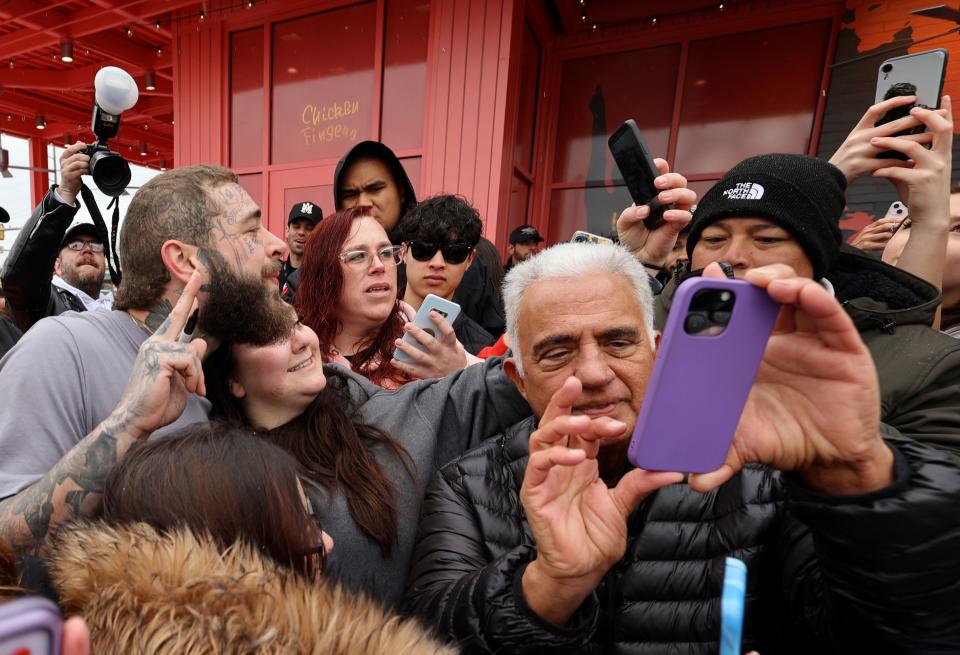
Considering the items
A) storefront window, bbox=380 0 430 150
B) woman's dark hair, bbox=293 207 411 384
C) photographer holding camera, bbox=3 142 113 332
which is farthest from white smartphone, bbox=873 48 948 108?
storefront window, bbox=380 0 430 150

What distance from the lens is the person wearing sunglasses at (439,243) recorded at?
8.03ft

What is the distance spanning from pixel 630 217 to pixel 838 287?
2.20 feet

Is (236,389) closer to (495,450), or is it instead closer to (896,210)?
(495,450)

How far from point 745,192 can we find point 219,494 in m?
1.50

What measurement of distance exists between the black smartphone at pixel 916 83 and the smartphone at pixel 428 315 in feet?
4.84

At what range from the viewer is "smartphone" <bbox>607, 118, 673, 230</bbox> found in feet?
5.57

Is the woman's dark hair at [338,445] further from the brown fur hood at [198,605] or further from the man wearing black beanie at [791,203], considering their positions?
the man wearing black beanie at [791,203]

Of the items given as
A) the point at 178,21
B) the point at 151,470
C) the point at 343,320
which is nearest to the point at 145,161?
the point at 178,21

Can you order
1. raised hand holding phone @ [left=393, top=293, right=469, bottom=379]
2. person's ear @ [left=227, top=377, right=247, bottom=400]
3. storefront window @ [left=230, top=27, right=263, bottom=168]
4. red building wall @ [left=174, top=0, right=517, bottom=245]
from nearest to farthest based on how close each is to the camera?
person's ear @ [left=227, top=377, right=247, bottom=400] → raised hand holding phone @ [left=393, top=293, right=469, bottom=379] → red building wall @ [left=174, top=0, right=517, bottom=245] → storefront window @ [left=230, top=27, right=263, bottom=168]

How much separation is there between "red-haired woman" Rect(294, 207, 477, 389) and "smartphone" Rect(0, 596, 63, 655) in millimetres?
1690

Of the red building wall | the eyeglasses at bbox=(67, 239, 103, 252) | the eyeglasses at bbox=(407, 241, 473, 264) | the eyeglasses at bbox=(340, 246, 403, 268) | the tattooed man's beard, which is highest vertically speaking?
the red building wall

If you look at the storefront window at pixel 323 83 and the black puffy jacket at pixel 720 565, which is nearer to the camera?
the black puffy jacket at pixel 720 565

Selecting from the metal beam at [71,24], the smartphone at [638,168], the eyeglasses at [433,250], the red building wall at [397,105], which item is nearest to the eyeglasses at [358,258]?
the eyeglasses at [433,250]

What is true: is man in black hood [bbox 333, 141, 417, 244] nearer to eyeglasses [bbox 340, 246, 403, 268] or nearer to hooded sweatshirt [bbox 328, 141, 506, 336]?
hooded sweatshirt [bbox 328, 141, 506, 336]
